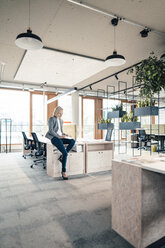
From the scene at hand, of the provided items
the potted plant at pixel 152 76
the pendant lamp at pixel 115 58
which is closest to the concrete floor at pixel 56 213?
the potted plant at pixel 152 76

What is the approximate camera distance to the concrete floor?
1768mm

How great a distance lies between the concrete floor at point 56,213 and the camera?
1768 millimetres

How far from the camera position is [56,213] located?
235cm

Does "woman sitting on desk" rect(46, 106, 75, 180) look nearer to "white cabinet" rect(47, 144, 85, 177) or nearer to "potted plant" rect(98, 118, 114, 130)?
"white cabinet" rect(47, 144, 85, 177)

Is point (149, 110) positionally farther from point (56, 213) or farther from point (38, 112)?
point (38, 112)

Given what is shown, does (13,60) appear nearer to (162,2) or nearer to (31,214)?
(162,2)

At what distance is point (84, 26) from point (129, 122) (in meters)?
2.70

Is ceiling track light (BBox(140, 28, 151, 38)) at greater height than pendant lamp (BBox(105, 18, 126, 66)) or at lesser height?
greater

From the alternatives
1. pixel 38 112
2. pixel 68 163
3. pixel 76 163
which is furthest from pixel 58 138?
pixel 38 112

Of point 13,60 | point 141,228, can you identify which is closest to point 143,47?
point 13,60

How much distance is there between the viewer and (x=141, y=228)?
156cm

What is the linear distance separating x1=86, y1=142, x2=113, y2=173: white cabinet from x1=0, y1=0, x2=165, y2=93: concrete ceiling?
250 cm

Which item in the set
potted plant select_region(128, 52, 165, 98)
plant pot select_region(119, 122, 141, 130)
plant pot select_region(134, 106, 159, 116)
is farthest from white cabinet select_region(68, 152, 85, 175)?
potted plant select_region(128, 52, 165, 98)

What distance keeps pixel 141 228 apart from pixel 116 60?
9.57 ft
